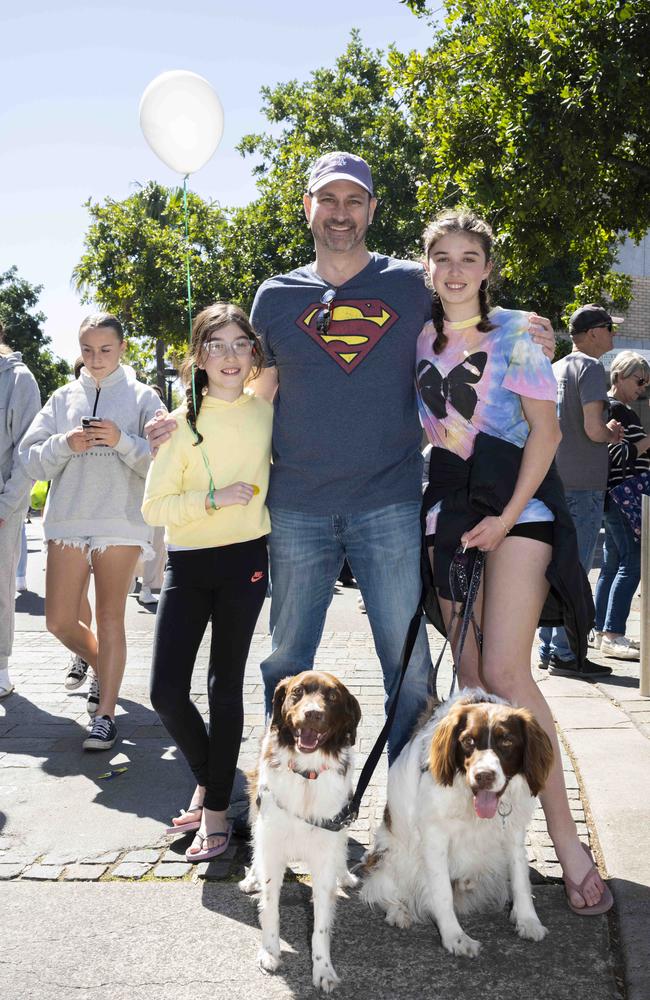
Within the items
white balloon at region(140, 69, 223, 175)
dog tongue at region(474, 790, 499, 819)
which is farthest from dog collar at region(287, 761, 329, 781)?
white balloon at region(140, 69, 223, 175)

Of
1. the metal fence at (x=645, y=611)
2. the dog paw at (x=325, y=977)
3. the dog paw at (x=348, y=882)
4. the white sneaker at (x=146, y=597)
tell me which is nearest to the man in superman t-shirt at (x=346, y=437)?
the dog paw at (x=348, y=882)

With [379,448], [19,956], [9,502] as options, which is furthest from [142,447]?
[19,956]

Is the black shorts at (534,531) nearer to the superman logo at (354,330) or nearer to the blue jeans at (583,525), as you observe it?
the superman logo at (354,330)

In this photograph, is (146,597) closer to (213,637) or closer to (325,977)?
(213,637)

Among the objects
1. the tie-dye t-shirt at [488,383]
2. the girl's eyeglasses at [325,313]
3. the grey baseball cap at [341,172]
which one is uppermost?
the grey baseball cap at [341,172]

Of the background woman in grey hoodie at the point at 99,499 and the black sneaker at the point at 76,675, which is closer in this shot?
the background woman in grey hoodie at the point at 99,499

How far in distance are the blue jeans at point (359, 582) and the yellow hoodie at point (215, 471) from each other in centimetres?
14

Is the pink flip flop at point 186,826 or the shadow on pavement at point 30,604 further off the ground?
the shadow on pavement at point 30,604

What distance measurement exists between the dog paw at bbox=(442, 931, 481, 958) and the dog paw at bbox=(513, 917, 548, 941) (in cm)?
17

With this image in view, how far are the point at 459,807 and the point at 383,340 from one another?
1.79m

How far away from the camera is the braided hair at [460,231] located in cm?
371

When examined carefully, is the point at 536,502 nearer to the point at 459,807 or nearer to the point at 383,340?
the point at 383,340

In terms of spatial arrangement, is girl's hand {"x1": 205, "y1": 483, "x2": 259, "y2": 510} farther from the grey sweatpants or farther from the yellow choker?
the grey sweatpants

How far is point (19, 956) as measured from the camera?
3.27 m
